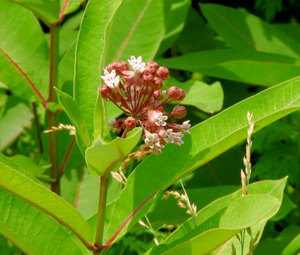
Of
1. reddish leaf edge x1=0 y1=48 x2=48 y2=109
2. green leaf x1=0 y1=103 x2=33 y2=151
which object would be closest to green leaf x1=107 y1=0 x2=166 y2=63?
reddish leaf edge x1=0 y1=48 x2=48 y2=109

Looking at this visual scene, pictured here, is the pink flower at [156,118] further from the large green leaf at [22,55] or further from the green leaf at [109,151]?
the large green leaf at [22,55]

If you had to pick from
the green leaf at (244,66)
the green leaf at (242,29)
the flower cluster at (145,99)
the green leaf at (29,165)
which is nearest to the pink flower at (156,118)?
the flower cluster at (145,99)

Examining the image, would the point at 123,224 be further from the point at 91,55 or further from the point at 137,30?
the point at 137,30

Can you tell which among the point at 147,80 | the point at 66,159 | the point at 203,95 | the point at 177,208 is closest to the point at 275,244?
the point at 177,208

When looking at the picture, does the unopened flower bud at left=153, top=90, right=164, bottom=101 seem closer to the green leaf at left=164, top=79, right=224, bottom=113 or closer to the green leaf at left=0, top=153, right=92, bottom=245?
the green leaf at left=0, top=153, right=92, bottom=245

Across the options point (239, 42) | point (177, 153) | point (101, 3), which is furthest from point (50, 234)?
point (239, 42)

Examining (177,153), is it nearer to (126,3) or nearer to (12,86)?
(12,86)

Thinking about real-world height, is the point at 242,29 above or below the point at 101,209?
below
